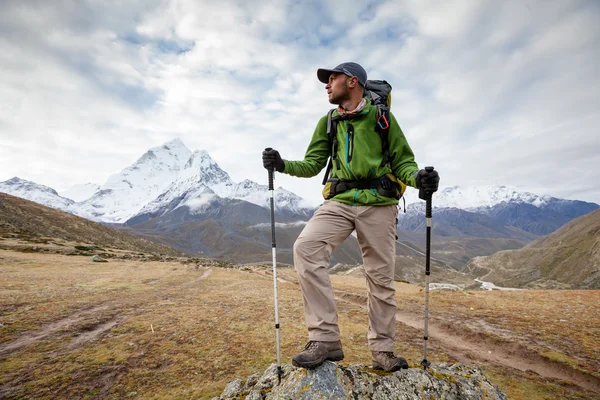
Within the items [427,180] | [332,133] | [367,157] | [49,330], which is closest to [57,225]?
[49,330]

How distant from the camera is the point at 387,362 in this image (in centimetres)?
450

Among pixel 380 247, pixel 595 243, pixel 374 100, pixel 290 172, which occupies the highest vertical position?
pixel 374 100

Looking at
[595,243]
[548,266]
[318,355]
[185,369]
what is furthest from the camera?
[548,266]

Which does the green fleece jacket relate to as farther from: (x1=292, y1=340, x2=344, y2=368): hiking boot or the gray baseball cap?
(x1=292, y1=340, x2=344, y2=368): hiking boot

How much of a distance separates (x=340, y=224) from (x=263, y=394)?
2.87 meters

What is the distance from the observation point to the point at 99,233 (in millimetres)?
86062

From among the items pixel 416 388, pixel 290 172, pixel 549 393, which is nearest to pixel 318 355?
pixel 416 388

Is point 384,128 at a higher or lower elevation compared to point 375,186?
higher

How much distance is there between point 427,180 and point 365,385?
3256 millimetres

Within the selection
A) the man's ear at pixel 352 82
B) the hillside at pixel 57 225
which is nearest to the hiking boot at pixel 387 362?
the man's ear at pixel 352 82

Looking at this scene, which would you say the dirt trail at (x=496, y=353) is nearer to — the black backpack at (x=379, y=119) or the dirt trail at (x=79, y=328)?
the black backpack at (x=379, y=119)

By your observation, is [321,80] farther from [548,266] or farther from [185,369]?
[548,266]

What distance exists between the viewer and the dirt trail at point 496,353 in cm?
672

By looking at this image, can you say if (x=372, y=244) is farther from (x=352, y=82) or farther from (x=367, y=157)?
(x=352, y=82)
